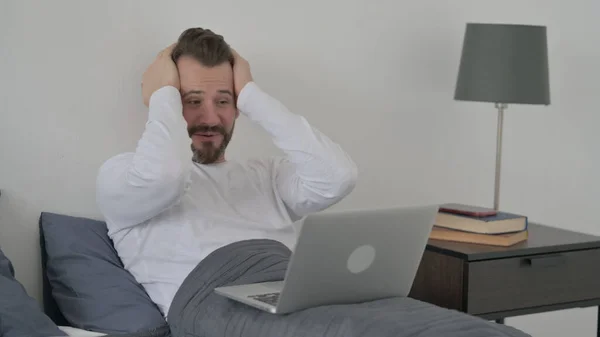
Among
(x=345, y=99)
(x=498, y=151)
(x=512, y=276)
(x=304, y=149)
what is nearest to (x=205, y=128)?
(x=304, y=149)

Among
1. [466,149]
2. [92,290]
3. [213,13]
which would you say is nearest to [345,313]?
[92,290]

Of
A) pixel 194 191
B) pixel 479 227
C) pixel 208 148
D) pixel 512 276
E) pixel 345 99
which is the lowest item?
pixel 512 276

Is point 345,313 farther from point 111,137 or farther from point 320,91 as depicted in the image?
point 320,91

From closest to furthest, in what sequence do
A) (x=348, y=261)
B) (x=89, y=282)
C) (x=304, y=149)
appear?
1. (x=348, y=261)
2. (x=89, y=282)
3. (x=304, y=149)

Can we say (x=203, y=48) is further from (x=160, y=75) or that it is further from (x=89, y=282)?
(x=89, y=282)

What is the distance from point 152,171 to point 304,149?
1.38 ft

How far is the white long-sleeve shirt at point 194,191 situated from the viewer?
2084 mm

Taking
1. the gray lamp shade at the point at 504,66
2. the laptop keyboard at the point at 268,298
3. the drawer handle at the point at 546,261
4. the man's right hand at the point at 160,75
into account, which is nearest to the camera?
the laptop keyboard at the point at 268,298

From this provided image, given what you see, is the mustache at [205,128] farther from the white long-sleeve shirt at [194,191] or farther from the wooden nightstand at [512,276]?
the wooden nightstand at [512,276]

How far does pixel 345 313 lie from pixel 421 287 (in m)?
0.78

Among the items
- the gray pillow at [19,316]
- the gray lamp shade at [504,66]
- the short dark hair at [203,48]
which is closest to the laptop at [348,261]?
the gray pillow at [19,316]

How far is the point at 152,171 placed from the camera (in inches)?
80.1

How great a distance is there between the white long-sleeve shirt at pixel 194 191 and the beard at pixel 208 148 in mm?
24

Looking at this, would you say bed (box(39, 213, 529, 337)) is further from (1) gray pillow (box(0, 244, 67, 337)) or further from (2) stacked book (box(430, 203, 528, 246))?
(2) stacked book (box(430, 203, 528, 246))
